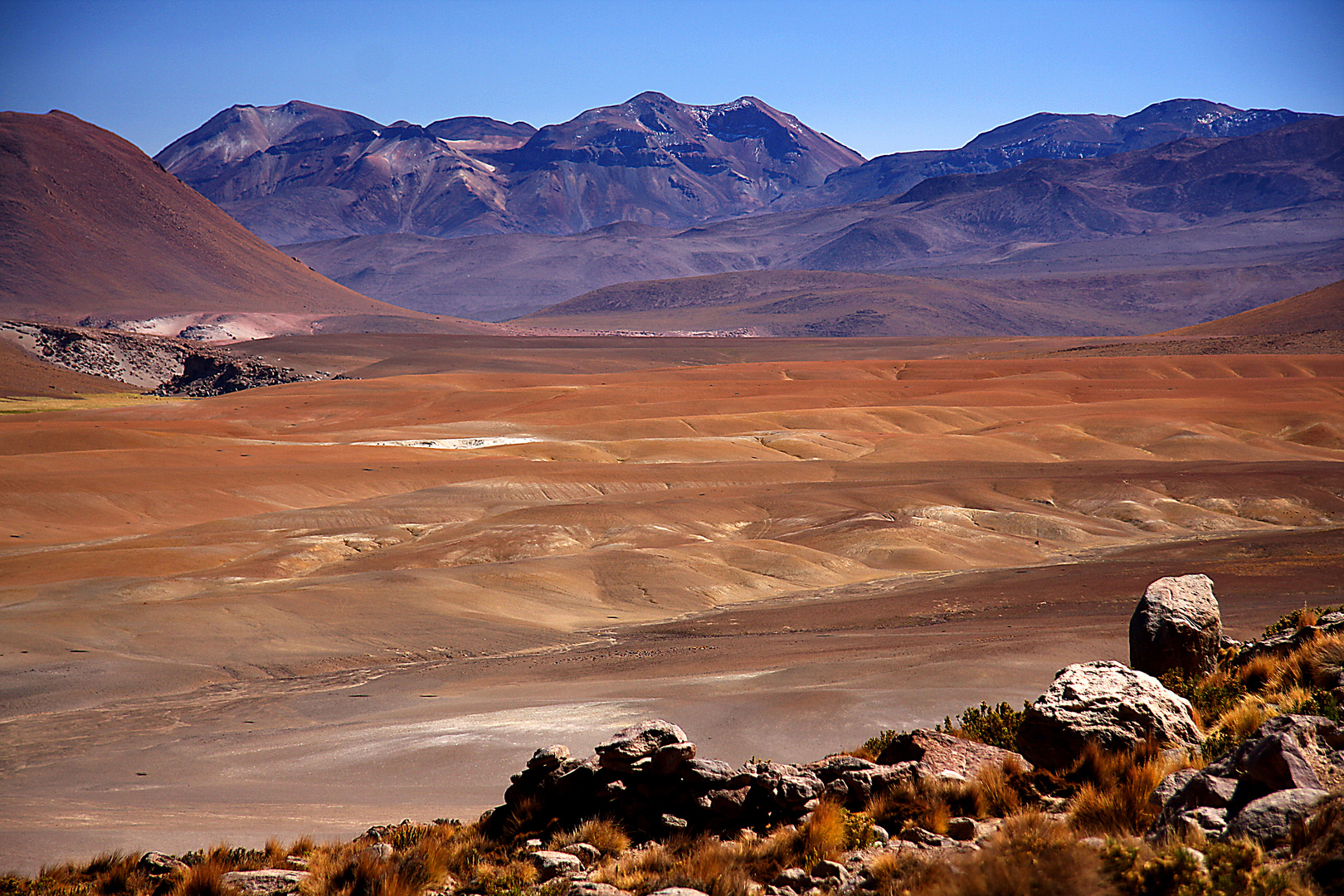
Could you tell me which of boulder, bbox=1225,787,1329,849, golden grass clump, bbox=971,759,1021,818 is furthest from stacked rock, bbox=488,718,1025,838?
boulder, bbox=1225,787,1329,849

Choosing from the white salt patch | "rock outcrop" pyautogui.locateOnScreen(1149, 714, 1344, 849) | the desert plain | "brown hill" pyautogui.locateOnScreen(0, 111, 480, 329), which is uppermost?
"brown hill" pyautogui.locateOnScreen(0, 111, 480, 329)

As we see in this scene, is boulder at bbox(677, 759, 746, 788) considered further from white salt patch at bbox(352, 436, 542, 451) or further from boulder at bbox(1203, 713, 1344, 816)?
white salt patch at bbox(352, 436, 542, 451)

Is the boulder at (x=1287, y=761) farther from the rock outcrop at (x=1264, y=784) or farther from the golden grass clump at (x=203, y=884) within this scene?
the golden grass clump at (x=203, y=884)

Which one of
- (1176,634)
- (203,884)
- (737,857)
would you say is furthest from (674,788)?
(1176,634)

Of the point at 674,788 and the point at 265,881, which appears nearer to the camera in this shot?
the point at 265,881

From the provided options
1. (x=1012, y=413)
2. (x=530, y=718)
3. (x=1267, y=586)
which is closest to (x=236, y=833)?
(x=530, y=718)

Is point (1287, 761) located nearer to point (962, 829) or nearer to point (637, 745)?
point (962, 829)

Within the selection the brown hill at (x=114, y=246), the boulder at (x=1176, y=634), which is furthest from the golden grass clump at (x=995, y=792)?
the brown hill at (x=114, y=246)

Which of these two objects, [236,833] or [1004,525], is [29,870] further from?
[1004,525]
